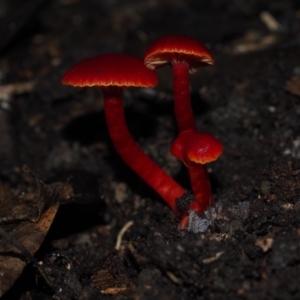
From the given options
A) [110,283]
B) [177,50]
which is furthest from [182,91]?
[110,283]

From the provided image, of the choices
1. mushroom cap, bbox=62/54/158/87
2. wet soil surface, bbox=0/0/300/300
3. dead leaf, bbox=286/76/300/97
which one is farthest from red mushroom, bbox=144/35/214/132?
dead leaf, bbox=286/76/300/97

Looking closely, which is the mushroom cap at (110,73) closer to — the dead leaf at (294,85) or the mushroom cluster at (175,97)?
the mushroom cluster at (175,97)

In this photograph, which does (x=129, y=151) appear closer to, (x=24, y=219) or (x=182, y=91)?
(x=182, y=91)

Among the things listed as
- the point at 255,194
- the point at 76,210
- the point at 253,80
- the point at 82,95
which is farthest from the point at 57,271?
the point at 253,80

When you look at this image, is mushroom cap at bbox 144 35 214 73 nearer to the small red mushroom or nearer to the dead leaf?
the small red mushroom

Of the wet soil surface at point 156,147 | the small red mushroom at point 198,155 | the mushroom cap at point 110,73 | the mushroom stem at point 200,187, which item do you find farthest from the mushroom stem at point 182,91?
the wet soil surface at point 156,147

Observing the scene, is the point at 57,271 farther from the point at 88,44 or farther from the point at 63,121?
the point at 88,44
